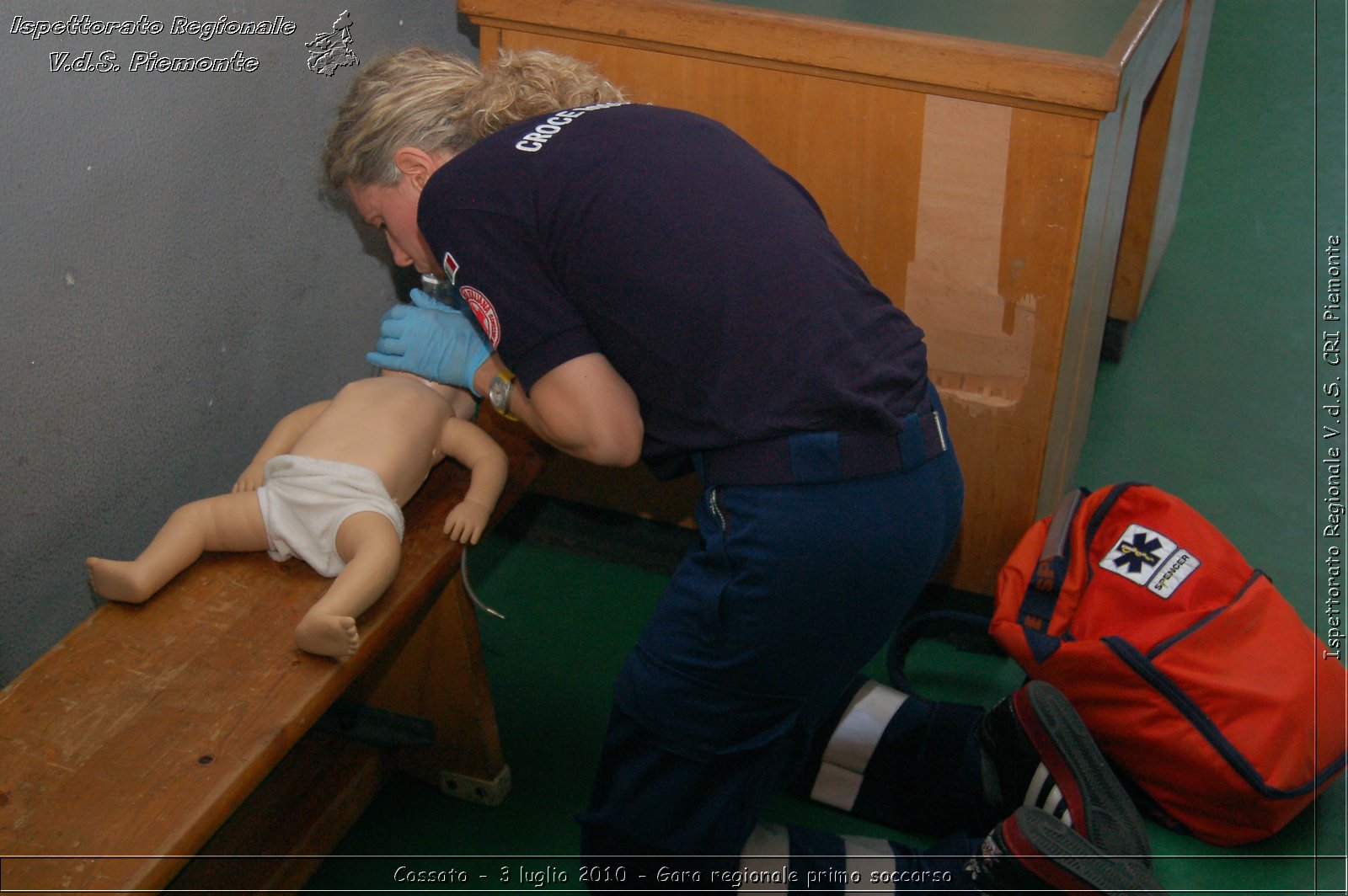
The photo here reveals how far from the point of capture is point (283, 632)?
1699 mm

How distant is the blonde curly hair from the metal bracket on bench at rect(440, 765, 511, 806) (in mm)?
1111

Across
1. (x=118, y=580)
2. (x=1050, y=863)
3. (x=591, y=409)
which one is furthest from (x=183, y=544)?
(x=1050, y=863)

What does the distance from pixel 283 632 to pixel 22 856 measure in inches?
17.4

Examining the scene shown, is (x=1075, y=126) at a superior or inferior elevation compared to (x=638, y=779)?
superior

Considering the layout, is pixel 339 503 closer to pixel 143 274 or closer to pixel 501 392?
pixel 501 392

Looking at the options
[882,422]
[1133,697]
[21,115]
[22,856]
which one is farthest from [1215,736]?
[21,115]

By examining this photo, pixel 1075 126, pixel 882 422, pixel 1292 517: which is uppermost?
pixel 1075 126

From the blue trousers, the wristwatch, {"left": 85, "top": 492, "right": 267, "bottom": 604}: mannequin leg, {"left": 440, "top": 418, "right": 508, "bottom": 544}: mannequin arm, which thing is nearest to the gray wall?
{"left": 85, "top": 492, "right": 267, "bottom": 604}: mannequin leg

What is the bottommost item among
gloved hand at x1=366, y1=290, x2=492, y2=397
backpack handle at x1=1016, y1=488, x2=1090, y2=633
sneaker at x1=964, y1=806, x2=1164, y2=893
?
sneaker at x1=964, y1=806, x2=1164, y2=893

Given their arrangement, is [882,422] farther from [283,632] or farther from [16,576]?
[16,576]

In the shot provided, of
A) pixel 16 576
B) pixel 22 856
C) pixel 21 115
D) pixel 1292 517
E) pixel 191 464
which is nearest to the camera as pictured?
pixel 22 856

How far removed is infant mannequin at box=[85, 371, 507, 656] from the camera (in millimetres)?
1702

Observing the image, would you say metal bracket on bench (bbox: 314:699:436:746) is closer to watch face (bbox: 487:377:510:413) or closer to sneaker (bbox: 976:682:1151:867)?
watch face (bbox: 487:377:510:413)

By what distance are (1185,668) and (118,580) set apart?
5.69 feet
